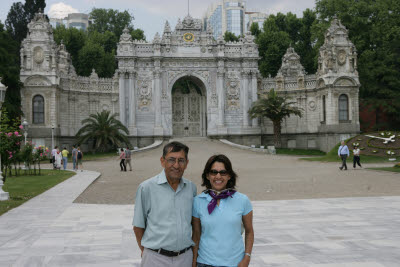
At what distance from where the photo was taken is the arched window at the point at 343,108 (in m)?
43.4

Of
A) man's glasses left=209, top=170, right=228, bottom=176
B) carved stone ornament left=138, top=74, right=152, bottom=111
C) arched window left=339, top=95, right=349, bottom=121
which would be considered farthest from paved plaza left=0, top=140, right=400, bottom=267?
carved stone ornament left=138, top=74, right=152, bottom=111

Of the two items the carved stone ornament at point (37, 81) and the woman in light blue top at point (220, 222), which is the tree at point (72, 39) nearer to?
the carved stone ornament at point (37, 81)

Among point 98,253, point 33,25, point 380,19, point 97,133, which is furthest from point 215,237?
point 380,19

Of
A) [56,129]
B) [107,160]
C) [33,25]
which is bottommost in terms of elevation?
[107,160]

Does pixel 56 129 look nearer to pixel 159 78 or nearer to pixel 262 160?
pixel 159 78

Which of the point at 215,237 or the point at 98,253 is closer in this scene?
the point at 215,237

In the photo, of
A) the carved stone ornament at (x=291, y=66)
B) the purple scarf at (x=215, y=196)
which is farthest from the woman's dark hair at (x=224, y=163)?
the carved stone ornament at (x=291, y=66)

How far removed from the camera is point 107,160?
119ft

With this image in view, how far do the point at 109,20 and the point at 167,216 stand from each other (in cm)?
7852

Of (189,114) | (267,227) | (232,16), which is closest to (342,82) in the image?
(189,114)

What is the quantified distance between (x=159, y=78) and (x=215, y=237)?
43646 millimetres

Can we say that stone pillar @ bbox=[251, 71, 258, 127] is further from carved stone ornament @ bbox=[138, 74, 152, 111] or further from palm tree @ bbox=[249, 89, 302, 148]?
carved stone ornament @ bbox=[138, 74, 152, 111]

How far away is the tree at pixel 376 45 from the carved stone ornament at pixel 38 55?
31.4 metres

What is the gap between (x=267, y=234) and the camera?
28.3 ft
